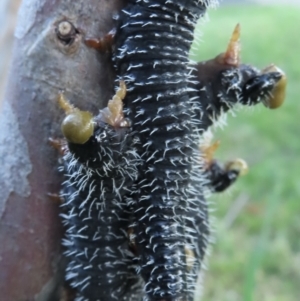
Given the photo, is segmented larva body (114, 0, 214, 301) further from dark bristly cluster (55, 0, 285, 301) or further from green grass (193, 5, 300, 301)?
green grass (193, 5, 300, 301)

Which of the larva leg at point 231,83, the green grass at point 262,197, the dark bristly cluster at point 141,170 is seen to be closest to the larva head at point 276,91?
the larva leg at point 231,83

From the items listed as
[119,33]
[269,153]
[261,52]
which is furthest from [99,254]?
[261,52]

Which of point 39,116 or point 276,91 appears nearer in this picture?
point 39,116

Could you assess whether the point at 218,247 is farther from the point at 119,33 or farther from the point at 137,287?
the point at 119,33

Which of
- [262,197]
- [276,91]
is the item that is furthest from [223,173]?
[262,197]

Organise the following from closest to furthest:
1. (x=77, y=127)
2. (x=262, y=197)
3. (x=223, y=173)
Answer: (x=77, y=127)
(x=223, y=173)
(x=262, y=197)

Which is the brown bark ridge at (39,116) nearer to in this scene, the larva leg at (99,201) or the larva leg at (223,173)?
the larva leg at (99,201)

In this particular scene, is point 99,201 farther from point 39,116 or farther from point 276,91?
point 276,91
